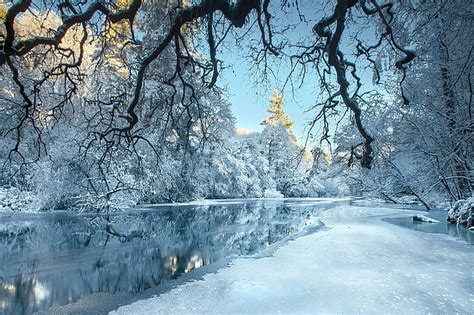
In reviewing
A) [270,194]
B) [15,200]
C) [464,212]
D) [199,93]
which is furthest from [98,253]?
[270,194]

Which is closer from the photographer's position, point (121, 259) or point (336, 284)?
point (336, 284)

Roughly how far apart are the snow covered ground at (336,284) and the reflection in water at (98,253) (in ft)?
3.05

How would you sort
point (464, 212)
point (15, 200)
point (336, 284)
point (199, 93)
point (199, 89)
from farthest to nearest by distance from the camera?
point (15, 200) → point (199, 93) → point (464, 212) → point (199, 89) → point (336, 284)

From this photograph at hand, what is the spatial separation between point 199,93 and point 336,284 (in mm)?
8767

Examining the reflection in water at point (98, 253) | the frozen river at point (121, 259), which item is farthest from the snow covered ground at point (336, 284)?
the reflection in water at point (98, 253)

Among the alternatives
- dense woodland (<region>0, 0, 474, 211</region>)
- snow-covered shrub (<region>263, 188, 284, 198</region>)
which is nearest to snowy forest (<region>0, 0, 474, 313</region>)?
dense woodland (<region>0, 0, 474, 211</region>)

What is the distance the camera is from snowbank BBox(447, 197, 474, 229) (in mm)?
8922

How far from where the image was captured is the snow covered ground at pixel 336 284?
331 cm

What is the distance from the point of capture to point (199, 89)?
19.3 feet

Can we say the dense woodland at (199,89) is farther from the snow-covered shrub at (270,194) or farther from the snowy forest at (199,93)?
the snow-covered shrub at (270,194)

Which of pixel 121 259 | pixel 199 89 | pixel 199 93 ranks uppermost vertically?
pixel 199 93

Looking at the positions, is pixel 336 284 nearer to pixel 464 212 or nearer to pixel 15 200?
pixel 464 212

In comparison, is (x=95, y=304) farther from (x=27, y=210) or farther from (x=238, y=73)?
(x=27, y=210)

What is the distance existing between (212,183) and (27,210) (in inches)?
603
